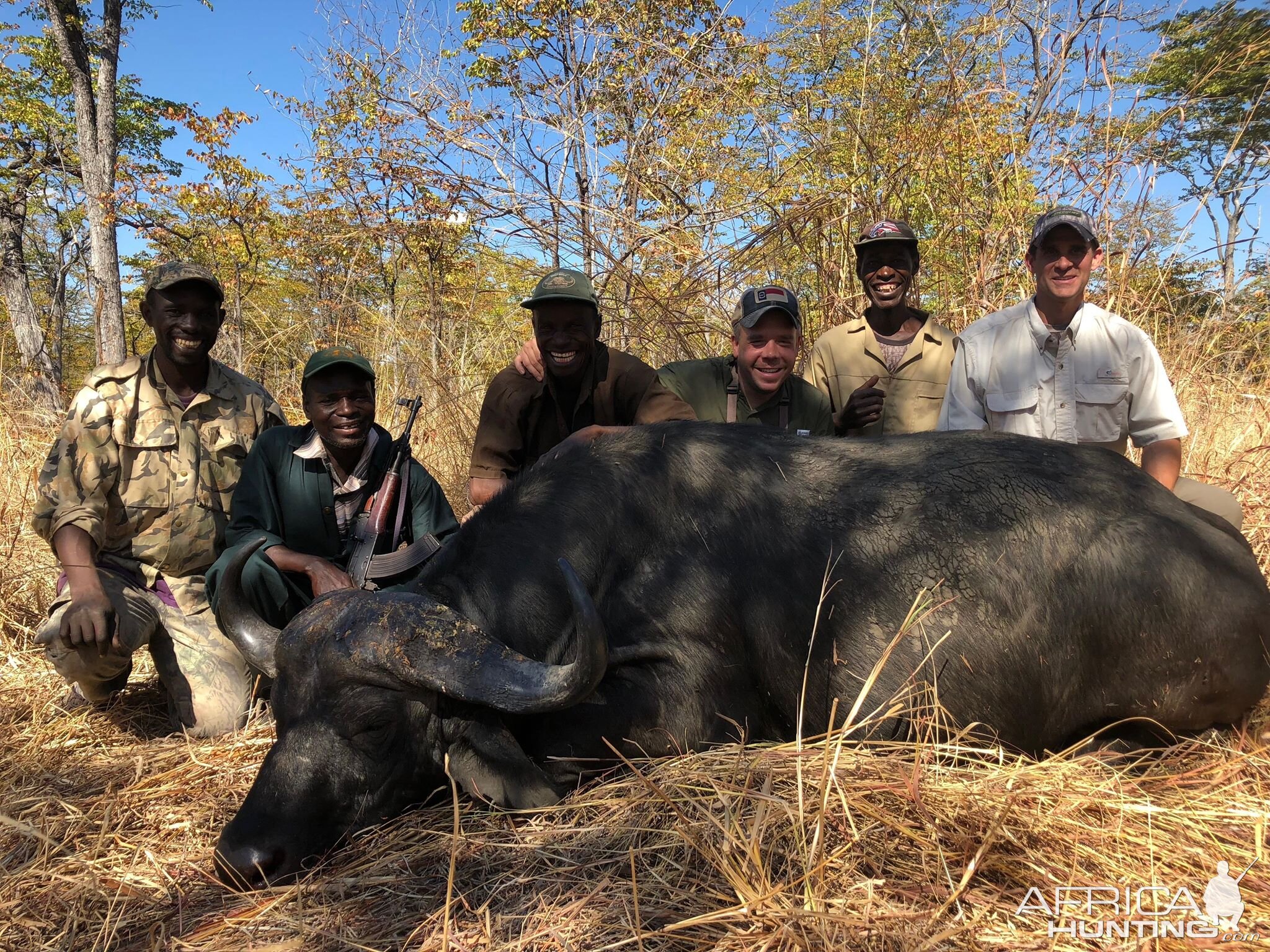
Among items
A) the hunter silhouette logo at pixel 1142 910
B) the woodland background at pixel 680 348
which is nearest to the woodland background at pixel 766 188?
the woodland background at pixel 680 348

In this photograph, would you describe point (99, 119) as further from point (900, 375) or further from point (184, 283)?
point (900, 375)

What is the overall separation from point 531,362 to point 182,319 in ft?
6.37

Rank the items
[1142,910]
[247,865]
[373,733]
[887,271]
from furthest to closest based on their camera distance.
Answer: [887,271] → [373,733] → [247,865] → [1142,910]

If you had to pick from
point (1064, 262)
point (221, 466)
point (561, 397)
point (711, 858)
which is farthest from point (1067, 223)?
point (221, 466)

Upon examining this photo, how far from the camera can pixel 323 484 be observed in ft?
14.1

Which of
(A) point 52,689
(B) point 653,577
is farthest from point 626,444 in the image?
(A) point 52,689

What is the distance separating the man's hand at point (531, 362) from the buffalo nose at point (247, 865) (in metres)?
3.10

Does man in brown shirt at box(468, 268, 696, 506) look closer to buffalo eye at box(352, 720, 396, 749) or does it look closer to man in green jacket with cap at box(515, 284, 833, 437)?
man in green jacket with cap at box(515, 284, 833, 437)

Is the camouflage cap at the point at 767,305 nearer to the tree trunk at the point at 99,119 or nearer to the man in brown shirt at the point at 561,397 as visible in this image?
the man in brown shirt at the point at 561,397

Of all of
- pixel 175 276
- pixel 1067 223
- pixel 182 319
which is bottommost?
pixel 182 319

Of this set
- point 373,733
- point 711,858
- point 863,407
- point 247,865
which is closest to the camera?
point 711,858

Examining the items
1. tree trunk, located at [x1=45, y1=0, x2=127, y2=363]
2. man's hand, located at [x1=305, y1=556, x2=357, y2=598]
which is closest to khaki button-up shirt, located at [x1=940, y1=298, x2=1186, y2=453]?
man's hand, located at [x1=305, y1=556, x2=357, y2=598]

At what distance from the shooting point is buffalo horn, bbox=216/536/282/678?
314 centimetres

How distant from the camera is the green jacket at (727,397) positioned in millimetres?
5145
